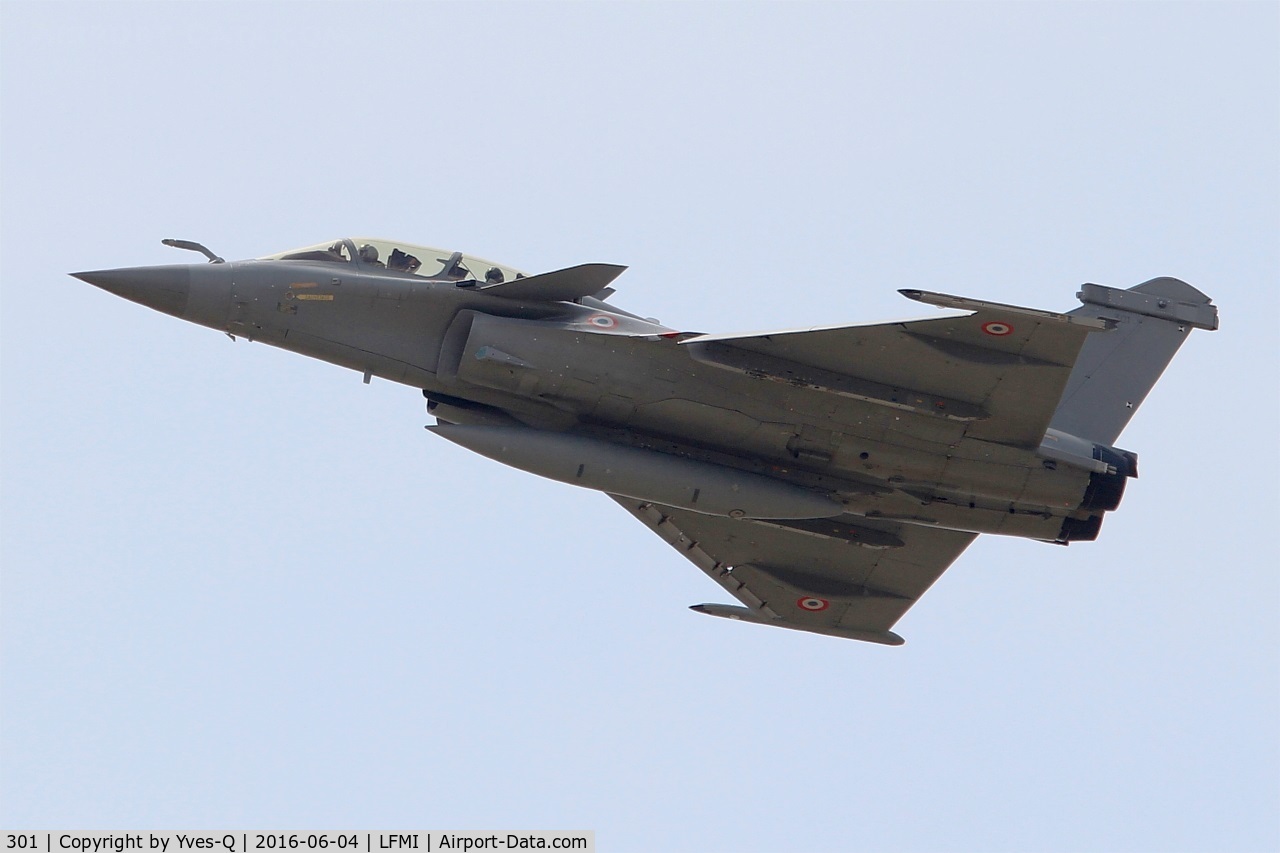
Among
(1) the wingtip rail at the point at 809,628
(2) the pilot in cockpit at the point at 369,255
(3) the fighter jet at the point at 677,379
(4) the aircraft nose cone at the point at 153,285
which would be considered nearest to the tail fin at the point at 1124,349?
(3) the fighter jet at the point at 677,379

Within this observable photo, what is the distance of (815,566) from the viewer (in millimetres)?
23469

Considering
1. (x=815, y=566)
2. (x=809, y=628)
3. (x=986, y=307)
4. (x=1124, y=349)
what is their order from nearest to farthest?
(x=986, y=307)
(x=1124, y=349)
(x=815, y=566)
(x=809, y=628)

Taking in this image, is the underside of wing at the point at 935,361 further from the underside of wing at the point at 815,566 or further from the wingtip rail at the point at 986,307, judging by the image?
the underside of wing at the point at 815,566

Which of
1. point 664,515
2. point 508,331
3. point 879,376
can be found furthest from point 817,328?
point 664,515

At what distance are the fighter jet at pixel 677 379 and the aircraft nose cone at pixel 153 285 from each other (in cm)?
2

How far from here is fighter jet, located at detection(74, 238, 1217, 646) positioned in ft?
61.6

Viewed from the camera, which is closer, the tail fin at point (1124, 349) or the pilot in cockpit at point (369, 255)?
the pilot in cockpit at point (369, 255)

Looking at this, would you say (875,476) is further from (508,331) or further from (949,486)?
(508,331)

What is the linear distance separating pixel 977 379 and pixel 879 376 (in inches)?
44.9

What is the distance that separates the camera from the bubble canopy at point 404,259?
19297mm

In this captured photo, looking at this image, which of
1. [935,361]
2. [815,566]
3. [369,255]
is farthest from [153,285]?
[815,566]

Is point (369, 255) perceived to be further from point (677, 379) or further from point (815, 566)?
point (815, 566)

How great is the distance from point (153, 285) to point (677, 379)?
243 inches

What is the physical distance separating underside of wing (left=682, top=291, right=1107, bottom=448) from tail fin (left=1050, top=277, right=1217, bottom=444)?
7.58 feet
